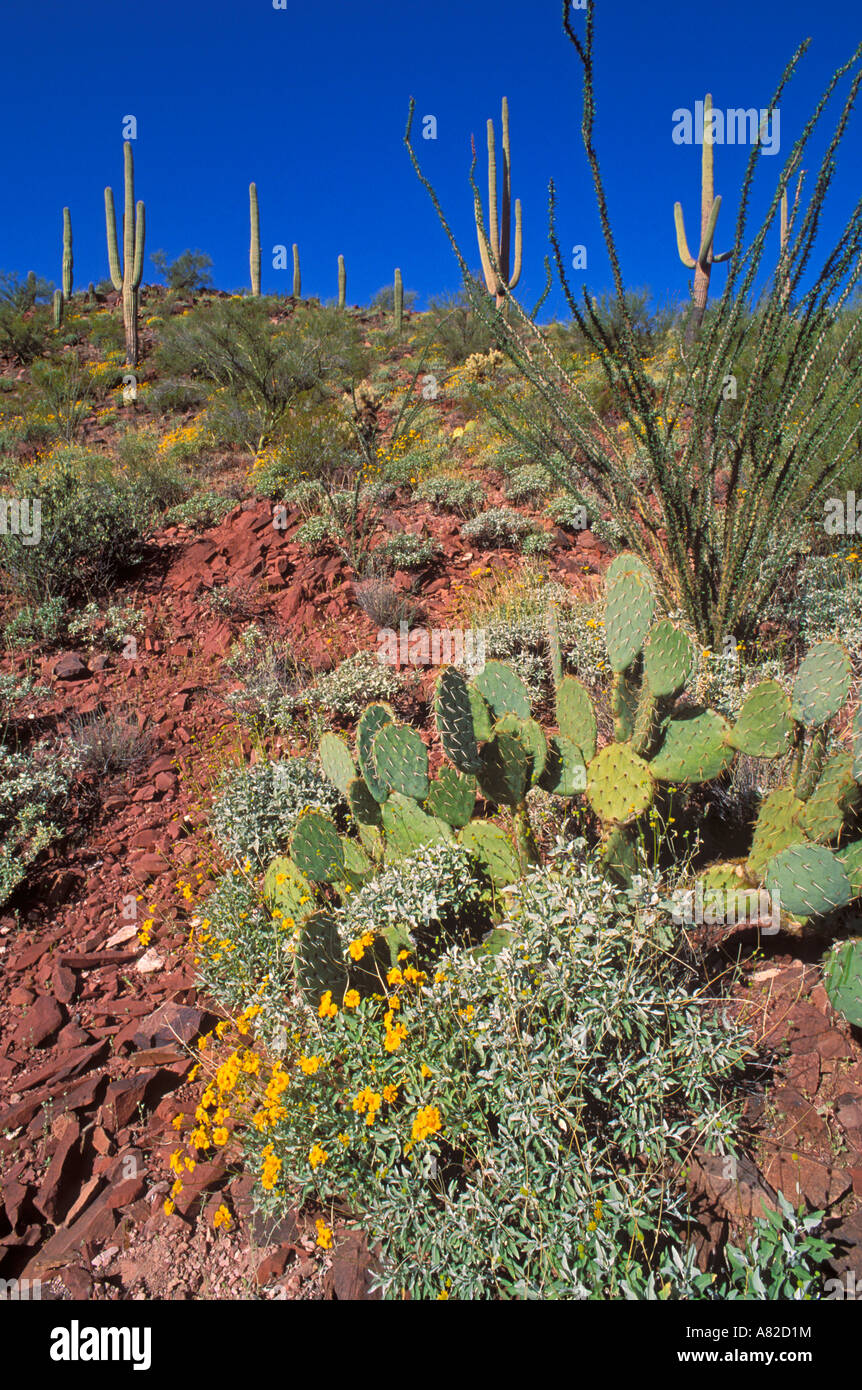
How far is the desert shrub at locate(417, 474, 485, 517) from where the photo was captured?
315 inches

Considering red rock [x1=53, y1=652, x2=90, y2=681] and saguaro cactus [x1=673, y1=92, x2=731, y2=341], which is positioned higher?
saguaro cactus [x1=673, y1=92, x2=731, y2=341]

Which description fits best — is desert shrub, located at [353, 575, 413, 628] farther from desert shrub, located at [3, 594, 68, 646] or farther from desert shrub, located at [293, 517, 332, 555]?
desert shrub, located at [3, 594, 68, 646]

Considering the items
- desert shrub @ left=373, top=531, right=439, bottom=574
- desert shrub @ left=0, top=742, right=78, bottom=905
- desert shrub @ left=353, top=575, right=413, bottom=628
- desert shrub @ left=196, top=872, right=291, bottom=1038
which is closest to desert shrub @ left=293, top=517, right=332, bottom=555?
desert shrub @ left=373, top=531, right=439, bottom=574

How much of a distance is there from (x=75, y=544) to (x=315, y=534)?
91.5 inches

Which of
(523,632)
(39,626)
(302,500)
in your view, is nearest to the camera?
(523,632)

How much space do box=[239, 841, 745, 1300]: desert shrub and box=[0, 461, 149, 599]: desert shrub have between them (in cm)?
573

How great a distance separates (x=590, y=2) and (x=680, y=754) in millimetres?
3191

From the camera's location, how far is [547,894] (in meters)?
2.49

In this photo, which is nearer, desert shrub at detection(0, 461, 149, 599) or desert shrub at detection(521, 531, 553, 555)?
desert shrub at detection(0, 461, 149, 599)

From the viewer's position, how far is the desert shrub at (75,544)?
6.61 m

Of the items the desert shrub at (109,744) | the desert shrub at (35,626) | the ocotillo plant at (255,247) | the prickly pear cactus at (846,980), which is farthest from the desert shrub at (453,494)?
the ocotillo plant at (255,247)

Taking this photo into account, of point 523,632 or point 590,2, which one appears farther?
point 523,632
